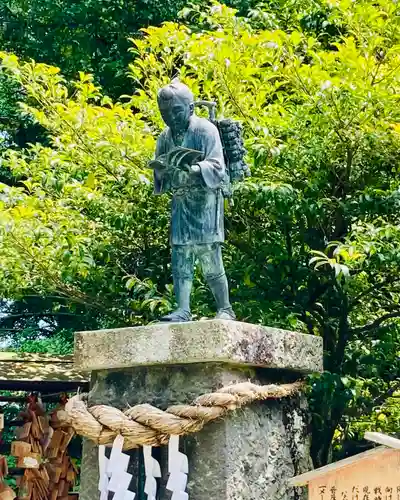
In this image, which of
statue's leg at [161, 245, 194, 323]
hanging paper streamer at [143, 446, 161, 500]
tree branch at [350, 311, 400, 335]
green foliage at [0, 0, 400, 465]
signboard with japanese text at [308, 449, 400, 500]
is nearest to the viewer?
signboard with japanese text at [308, 449, 400, 500]

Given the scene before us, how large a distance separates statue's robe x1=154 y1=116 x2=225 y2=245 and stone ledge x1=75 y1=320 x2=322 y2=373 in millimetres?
490

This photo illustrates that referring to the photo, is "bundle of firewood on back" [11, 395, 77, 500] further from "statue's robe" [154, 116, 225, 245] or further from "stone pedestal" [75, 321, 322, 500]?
"statue's robe" [154, 116, 225, 245]

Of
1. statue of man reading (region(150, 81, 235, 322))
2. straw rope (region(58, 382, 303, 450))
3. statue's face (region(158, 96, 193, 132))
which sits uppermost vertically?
statue's face (region(158, 96, 193, 132))

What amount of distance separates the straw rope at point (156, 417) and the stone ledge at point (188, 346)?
0.52 feet

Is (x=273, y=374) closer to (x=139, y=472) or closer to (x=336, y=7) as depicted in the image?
(x=139, y=472)

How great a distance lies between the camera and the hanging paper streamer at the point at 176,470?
3.90 metres

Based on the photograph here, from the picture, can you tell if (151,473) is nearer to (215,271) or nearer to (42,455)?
(215,271)

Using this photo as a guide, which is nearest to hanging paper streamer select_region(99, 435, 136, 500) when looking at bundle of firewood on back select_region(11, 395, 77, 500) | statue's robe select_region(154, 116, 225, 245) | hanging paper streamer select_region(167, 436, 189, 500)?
hanging paper streamer select_region(167, 436, 189, 500)

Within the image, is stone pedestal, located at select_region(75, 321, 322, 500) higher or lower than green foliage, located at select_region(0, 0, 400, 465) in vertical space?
lower

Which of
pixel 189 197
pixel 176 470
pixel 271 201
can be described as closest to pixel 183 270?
pixel 189 197

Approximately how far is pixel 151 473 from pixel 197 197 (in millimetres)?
1323

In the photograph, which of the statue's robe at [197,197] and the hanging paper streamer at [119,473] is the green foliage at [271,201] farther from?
the hanging paper streamer at [119,473]

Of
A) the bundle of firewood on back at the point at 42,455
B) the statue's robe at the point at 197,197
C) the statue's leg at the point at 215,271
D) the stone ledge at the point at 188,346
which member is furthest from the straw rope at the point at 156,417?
the bundle of firewood on back at the point at 42,455

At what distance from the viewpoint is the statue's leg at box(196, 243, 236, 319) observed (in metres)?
4.26
